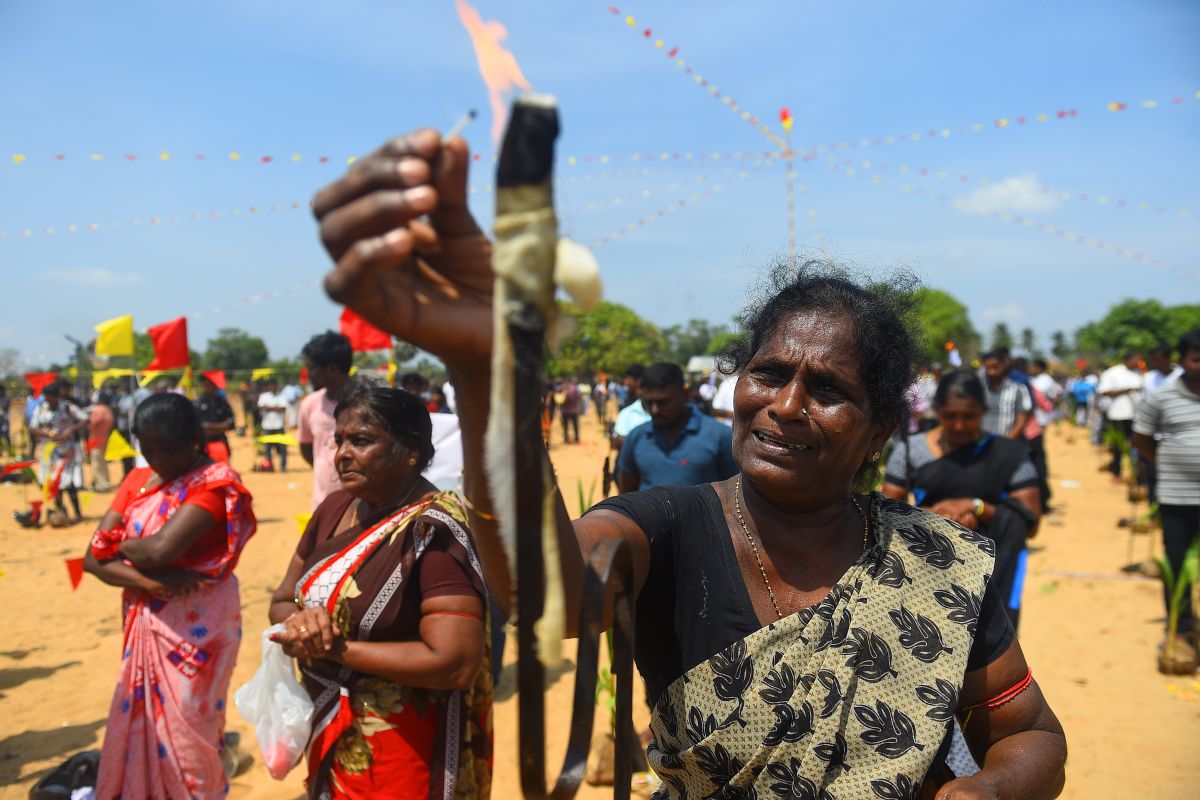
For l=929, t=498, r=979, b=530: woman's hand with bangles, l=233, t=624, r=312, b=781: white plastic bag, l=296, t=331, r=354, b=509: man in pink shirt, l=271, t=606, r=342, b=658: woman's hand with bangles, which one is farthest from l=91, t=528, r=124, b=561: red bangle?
l=929, t=498, r=979, b=530: woman's hand with bangles

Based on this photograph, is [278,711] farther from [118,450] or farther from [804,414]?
[118,450]

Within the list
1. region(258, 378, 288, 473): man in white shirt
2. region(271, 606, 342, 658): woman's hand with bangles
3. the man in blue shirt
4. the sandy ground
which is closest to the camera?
region(271, 606, 342, 658): woman's hand with bangles

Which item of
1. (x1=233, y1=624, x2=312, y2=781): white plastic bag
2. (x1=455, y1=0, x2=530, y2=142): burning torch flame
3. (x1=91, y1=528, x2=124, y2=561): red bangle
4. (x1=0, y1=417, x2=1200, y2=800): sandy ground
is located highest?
(x1=455, y1=0, x2=530, y2=142): burning torch flame

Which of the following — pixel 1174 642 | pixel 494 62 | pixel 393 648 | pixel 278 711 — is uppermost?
pixel 494 62

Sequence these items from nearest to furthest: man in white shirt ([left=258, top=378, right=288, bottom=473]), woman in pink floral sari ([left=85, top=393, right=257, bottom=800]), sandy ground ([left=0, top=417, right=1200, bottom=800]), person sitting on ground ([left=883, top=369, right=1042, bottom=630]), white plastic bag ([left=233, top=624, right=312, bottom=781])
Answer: white plastic bag ([left=233, top=624, right=312, bottom=781]) → woman in pink floral sari ([left=85, top=393, right=257, bottom=800]) → person sitting on ground ([left=883, top=369, right=1042, bottom=630]) → sandy ground ([left=0, top=417, right=1200, bottom=800]) → man in white shirt ([left=258, top=378, right=288, bottom=473])

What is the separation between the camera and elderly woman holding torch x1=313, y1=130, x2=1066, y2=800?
4.94 feet

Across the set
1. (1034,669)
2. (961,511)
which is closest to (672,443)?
(961,511)

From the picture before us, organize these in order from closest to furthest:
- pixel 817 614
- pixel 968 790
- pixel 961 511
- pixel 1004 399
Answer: pixel 968 790
pixel 817 614
pixel 961 511
pixel 1004 399

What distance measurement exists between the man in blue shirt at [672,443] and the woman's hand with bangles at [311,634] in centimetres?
236

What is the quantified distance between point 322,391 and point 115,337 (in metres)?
5.72

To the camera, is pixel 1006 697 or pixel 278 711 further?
pixel 278 711

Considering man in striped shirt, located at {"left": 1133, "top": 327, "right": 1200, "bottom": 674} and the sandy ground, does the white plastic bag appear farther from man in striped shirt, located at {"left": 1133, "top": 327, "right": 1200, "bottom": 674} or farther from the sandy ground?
man in striped shirt, located at {"left": 1133, "top": 327, "right": 1200, "bottom": 674}

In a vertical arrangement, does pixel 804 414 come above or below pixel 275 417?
above

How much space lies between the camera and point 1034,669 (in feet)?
17.3
